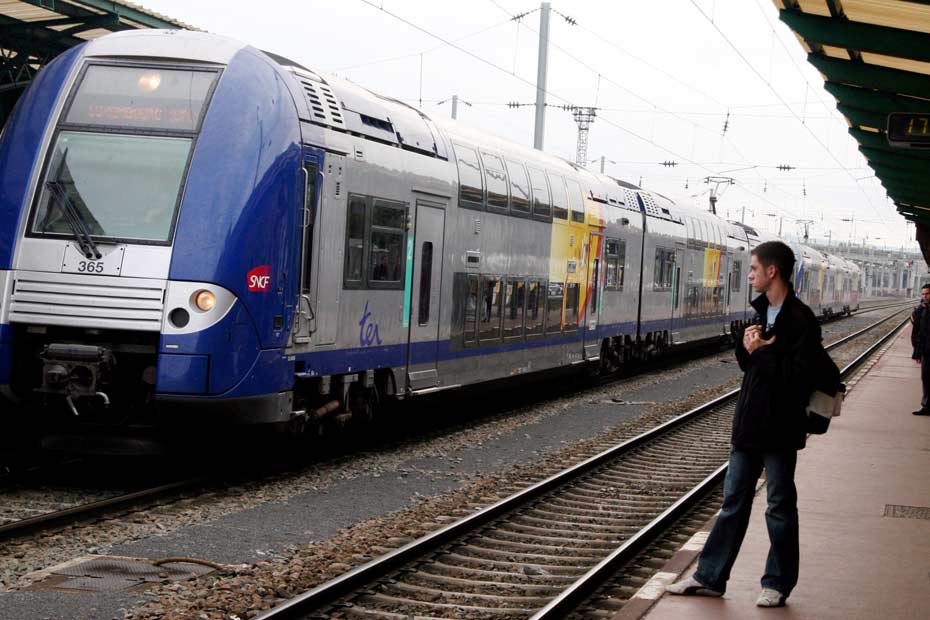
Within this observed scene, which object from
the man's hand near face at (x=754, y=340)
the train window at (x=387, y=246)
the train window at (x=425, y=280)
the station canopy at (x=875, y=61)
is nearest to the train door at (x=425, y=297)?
the train window at (x=425, y=280)

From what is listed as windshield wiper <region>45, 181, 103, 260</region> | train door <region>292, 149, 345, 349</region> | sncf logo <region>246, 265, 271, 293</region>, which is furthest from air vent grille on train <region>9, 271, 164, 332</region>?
train door <region>292, 149, 345, 349</region>

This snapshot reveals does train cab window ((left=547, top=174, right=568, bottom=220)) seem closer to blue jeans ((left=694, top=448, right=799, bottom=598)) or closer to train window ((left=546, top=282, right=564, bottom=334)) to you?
train window ((left=546, top=282, right=564, bottom=334))

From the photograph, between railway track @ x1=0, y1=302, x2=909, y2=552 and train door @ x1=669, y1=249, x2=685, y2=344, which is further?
train door @ x1=669, y1=249, x2=685, y2=344

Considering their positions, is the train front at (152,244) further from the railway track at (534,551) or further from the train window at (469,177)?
the train window at (469,177)

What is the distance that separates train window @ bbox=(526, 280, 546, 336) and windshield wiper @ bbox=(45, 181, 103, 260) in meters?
7.60

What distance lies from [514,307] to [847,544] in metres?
7.90

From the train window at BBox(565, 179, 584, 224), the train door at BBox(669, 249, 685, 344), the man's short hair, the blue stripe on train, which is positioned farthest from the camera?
the train door at BBox(669, 249, 685, 344)

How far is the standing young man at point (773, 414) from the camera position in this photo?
589 centimetres

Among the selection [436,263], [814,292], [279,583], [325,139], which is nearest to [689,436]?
[436,263]

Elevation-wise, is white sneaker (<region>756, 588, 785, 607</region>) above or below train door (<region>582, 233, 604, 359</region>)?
below

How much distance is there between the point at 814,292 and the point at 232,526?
47858mm

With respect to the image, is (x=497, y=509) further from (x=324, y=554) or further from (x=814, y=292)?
(x=814, y=292)

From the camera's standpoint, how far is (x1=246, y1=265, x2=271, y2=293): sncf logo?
915 centimetres

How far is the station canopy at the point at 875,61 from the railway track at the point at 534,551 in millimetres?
4257
